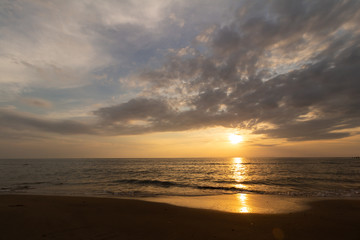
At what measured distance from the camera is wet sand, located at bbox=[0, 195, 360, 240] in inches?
305

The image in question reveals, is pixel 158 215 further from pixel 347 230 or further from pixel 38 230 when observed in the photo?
pixel 347 230

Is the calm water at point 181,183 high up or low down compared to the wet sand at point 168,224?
down

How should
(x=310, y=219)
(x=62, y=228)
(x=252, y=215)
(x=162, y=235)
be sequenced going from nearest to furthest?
(x=162, y=235) → (x=62, y=228) → (x=310, y=219) → (x=252, y=215)

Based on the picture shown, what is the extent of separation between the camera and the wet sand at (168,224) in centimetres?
774

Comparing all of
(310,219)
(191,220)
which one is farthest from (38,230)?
(310,219)

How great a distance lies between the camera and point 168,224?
9.21 m

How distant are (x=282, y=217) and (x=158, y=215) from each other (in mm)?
7209

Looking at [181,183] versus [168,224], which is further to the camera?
[181,183]

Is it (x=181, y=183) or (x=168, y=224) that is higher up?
(x=168, y=224)

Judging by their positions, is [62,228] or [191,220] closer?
[62,228]

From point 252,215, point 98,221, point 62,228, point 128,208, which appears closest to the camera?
point 62,228

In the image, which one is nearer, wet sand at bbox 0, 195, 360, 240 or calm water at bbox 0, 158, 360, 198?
wet sand at bbox 0, 195, 360, 240

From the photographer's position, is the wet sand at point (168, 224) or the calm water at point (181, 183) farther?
the calm water at point (181, 183)

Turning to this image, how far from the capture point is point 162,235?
770 cm
